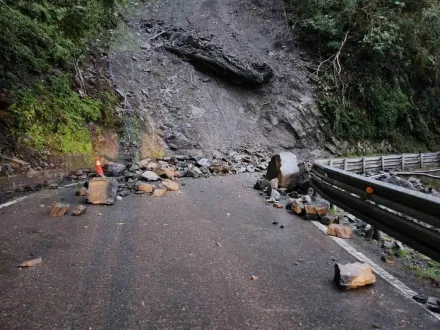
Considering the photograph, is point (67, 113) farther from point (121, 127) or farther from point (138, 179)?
point (138, 179)

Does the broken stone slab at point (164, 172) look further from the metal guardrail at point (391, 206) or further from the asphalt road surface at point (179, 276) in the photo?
the metal guardrail at point (391, 206)

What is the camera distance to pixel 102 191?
6.57 m

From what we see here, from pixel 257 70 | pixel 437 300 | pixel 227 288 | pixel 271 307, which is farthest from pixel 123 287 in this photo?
pixel 257 70

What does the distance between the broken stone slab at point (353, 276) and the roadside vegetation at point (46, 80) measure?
7.97 metres

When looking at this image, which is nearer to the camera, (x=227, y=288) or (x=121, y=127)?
(x=227, y=288)

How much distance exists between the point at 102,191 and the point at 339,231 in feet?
13.9

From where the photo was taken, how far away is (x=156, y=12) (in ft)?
66.4

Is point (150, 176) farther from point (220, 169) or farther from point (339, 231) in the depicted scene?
point (339, 231)

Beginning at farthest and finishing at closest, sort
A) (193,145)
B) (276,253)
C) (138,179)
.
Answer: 1. (193,145)
2. (138,179)
3. (276,253)

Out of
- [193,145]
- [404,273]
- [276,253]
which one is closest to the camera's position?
[404,273]

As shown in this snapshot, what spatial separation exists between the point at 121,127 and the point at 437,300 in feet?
33.7

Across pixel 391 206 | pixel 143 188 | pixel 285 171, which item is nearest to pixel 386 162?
pixel 285 171

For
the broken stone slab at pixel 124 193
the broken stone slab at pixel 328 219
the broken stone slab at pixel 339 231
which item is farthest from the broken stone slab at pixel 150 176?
the broken stone slab at pixel 339 231

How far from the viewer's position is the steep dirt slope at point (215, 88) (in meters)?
13.5
